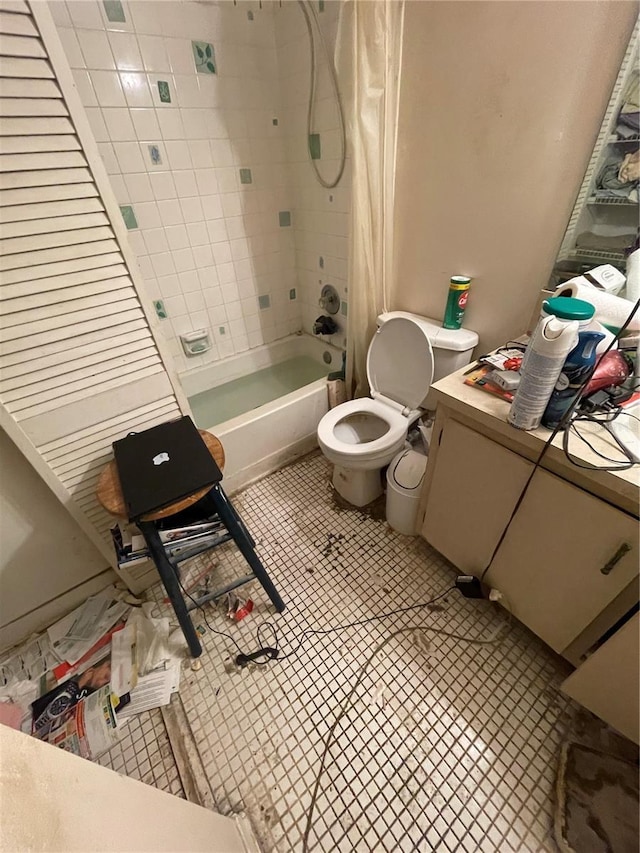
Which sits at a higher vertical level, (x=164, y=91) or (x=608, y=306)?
(x=164, y=91)

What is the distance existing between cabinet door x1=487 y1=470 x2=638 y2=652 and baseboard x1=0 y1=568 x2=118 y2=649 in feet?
4.84

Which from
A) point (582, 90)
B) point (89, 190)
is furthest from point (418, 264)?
point (89, 190)

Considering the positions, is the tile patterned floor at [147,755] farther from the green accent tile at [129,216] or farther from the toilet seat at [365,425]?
the green accent tile at [129,216]

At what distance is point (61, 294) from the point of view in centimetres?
88

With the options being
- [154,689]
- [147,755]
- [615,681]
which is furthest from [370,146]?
[147,755]

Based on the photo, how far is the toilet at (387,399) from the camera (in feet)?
4.49

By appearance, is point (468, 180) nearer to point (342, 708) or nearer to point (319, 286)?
point (319, 286)

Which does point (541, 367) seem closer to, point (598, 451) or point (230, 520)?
point (598, 451)

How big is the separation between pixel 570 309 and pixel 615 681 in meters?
0.87

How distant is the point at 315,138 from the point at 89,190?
1350 millimetres

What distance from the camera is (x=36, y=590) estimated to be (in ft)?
3.97

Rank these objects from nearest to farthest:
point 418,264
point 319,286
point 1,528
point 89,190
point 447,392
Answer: point 89,190 < point 447,392 < point 1,528 < point 418,264 < point 319,286

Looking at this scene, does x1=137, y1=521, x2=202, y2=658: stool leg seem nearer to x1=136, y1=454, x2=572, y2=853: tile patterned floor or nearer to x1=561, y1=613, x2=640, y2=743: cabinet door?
x1=136, y1=454, x2=572, y2=853: tile patterned floor

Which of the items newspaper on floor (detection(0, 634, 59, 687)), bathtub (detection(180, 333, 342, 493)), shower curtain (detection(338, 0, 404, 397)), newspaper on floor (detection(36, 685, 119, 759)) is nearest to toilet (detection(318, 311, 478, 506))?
shower curtain (detection(338, 0, 404, 397))
